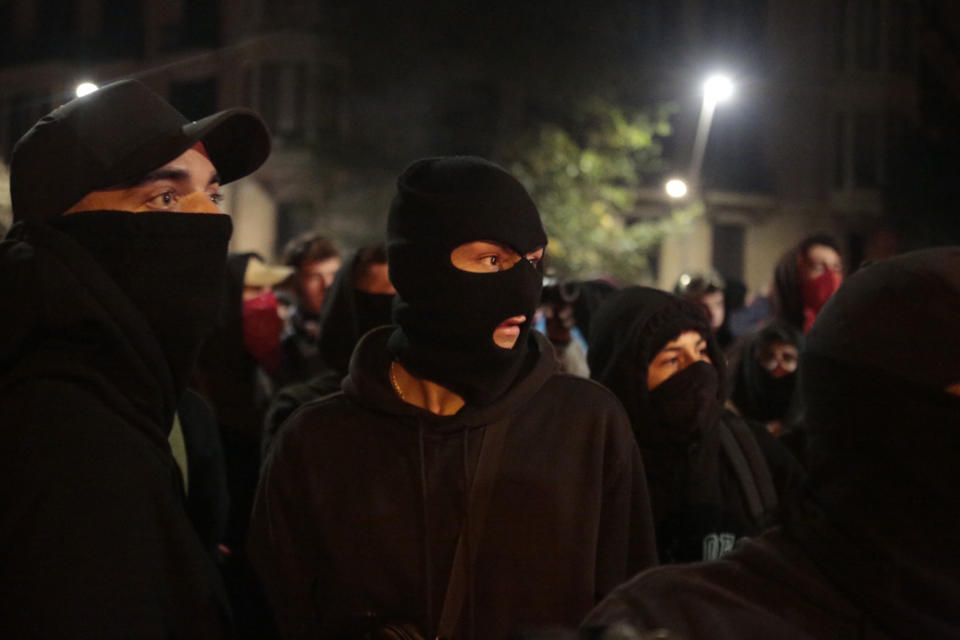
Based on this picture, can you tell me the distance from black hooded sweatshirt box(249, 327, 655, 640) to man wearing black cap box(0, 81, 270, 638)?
598 millimetres

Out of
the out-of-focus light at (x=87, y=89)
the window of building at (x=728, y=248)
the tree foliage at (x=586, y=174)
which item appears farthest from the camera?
the window of building at (x=728, y=248)

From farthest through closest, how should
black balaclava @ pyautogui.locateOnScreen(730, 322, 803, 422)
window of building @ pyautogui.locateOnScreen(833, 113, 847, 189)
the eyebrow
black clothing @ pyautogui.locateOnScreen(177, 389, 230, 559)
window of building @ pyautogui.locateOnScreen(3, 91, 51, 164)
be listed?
window of building @ pyautogui.locateOnScreen(3, 91, 51, 164)
window of building @ pyautogui.locateOnScreen(833, 113, 847, 189)
black balaclava @ pyautogui.locateOnScreen(730, 322, 803, 422)
black clothing @ pyautogui.locateOnScreen(177, 389, 230, 559)
the eyebrow

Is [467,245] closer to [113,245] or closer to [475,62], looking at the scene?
[113,245]

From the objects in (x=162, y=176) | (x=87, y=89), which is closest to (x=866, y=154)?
(x=87, y=89)

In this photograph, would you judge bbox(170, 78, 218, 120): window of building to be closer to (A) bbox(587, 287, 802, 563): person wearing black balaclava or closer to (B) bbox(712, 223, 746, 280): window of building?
(B) bbox(712, 223, 746, 280): window of building

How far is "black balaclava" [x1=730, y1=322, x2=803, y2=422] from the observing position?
5.55m

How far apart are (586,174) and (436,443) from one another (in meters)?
21.2

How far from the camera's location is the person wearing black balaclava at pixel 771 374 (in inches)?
219

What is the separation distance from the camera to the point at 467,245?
2994 mm

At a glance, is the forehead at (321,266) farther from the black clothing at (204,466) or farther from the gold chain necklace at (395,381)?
the gold chain necklace at (395,381)

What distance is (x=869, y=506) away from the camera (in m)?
1.71

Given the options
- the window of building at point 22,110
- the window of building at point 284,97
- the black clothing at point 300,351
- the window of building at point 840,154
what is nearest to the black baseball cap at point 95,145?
the black clothing at point 300,351

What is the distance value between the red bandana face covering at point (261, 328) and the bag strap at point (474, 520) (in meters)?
3.27

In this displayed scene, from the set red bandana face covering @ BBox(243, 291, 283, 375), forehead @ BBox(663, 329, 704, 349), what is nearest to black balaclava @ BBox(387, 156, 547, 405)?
forehead @ BBox(663, 329, 704, 349)
